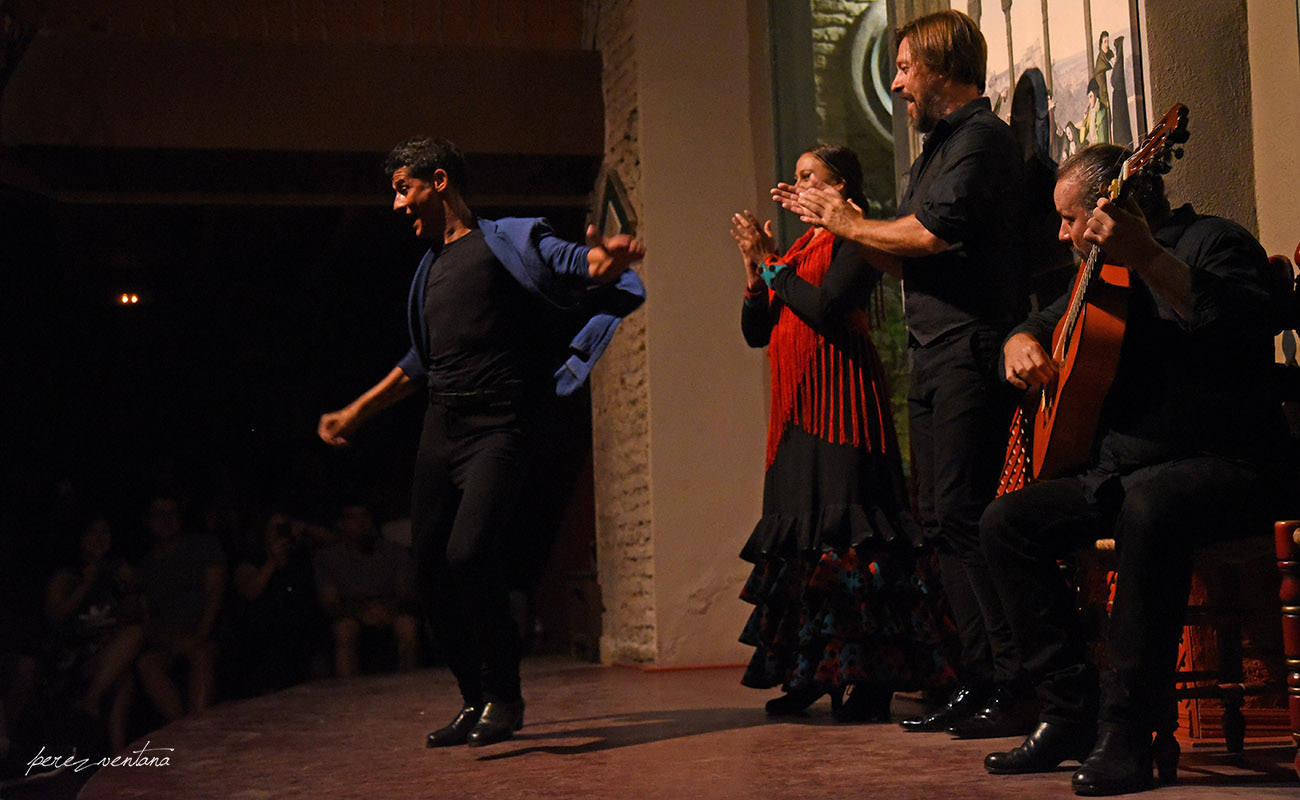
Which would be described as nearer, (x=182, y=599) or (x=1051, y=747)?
(x=1051, y=747)

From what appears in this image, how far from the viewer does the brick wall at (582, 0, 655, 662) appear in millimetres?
6238

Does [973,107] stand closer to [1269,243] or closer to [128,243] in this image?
[1269,243]

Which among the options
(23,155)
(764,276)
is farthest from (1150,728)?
(23,155)

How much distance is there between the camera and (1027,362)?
2.57m

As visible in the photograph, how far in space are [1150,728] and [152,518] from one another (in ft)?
17.4

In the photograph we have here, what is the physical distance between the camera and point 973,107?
308 centimetres

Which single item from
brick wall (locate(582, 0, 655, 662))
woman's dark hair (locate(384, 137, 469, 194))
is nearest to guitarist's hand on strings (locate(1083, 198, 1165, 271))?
woman's dark hair (locate(384, 137, 469, 194))

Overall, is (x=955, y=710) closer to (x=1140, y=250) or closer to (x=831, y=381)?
(x=831, y=381)

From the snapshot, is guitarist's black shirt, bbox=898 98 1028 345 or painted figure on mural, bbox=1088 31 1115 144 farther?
painted figure on mural, bbox=1088 31 1115 144

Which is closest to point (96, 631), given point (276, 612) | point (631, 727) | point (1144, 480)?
point (276, 612)

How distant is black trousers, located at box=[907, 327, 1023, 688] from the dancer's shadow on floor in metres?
0.80

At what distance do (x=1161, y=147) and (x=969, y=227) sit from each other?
0.70 m

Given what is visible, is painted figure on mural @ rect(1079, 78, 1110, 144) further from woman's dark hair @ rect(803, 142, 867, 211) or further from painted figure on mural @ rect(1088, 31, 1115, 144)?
woman's dark hair @ rect(803, 142, 867, 211)

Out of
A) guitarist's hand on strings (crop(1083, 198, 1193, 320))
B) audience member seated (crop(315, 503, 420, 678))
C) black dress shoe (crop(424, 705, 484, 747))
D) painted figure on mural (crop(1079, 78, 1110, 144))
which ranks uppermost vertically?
painted figure on mural (crop(1079, 78, 1110, 144))
